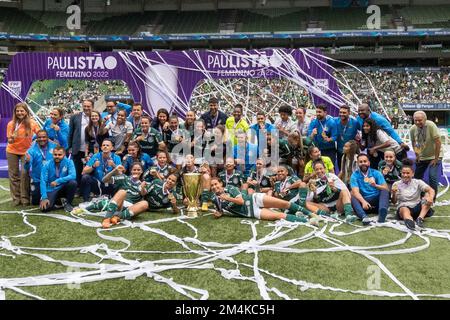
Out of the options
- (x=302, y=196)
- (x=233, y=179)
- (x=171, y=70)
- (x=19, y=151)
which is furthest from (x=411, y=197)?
(x=171, y=70)

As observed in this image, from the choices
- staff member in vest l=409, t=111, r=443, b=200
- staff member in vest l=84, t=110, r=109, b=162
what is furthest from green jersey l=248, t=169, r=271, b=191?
staff member in vest l=84, t=110, r=109, b=162

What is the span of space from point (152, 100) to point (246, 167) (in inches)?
162

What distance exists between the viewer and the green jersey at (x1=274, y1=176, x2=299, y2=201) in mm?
5449

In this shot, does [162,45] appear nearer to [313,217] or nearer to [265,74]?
[265,74]

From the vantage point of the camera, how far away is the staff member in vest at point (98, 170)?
591 centimetres

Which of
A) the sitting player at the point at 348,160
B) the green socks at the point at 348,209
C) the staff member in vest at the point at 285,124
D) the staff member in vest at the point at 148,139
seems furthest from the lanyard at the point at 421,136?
the staff member in vest at the point at 148,139

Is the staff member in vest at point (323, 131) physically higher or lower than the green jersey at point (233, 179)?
higher

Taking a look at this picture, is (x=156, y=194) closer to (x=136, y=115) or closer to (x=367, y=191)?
(x=136, y=115)

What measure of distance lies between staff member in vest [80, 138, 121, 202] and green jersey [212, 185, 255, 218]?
1710 millimetres

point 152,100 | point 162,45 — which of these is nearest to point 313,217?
point 152,100

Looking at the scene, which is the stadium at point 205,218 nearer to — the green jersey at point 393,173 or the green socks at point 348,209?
the green socks at point 348,209

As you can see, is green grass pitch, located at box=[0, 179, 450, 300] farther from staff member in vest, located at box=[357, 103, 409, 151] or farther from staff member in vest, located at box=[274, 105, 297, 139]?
staff member in vest, located at box=[274, 105, 297, 139]

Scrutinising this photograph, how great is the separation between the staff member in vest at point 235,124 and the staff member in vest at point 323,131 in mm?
1090
